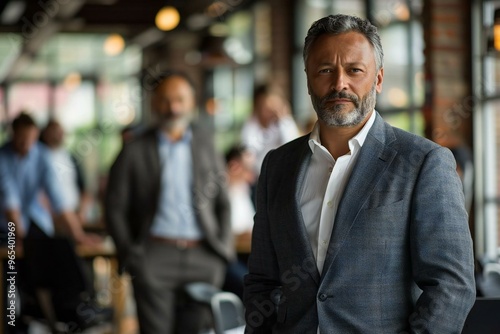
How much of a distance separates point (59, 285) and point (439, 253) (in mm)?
3988

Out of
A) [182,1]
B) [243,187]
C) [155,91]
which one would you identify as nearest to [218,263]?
[155,91]

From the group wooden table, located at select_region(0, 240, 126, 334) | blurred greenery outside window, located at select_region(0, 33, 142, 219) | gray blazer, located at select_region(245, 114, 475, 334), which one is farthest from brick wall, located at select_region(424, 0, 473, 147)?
blurred greenery outside window, located at select_region(0, 33, 142, 219)

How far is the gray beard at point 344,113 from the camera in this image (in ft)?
6.61

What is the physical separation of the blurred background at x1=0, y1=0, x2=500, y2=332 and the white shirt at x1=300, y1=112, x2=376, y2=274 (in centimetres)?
284

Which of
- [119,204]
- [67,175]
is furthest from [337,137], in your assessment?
[67,175]

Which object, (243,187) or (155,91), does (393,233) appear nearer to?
(155,91)

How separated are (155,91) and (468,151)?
9.96ft

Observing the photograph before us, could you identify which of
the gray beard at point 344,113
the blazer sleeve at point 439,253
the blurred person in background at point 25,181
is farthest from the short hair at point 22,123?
the blazer sleeve at point 439,253

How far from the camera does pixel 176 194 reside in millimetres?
4699

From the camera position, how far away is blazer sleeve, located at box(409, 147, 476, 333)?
6.29ft

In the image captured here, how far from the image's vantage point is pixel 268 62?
1139cm

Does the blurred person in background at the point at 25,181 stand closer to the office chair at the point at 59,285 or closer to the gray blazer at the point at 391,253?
the office chair at the point at 59,285

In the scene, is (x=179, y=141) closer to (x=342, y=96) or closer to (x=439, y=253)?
(x=342, y=96)

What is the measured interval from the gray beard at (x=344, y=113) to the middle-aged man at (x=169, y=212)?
252 cm
